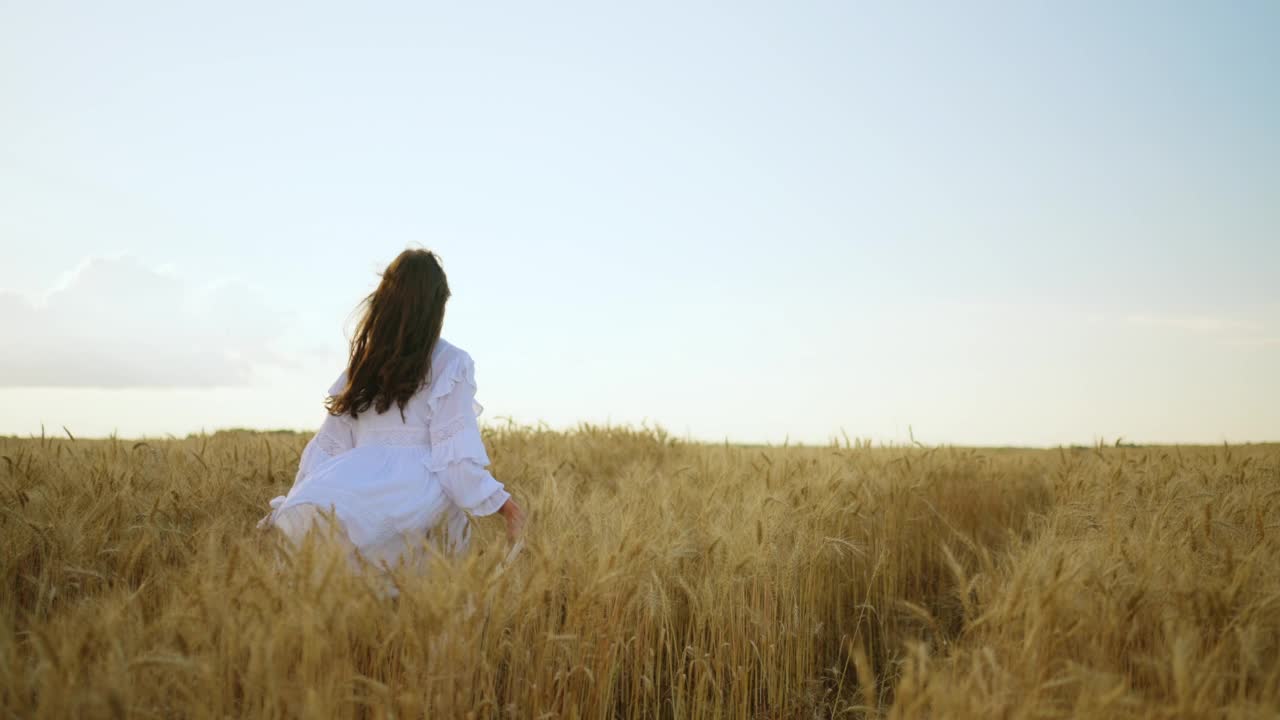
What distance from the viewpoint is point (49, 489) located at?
3547 mm

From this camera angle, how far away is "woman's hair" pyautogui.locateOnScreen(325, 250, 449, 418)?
10.4ft

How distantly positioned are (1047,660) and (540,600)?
1491 mm

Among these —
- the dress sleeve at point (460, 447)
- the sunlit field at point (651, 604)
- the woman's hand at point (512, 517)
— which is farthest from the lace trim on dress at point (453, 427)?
the sunlit field at point (651, 604)

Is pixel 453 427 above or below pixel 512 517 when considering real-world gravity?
above

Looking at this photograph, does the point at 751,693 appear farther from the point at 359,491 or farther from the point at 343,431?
the point at 343,431

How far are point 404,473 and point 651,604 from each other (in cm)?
123

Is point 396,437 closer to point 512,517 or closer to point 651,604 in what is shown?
point 512,517

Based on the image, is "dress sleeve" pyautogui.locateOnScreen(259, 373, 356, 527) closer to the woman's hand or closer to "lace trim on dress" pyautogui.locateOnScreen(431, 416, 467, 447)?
"lace trim on dress" pyautogui.locateOnScreen(431, 416, 467, 447)

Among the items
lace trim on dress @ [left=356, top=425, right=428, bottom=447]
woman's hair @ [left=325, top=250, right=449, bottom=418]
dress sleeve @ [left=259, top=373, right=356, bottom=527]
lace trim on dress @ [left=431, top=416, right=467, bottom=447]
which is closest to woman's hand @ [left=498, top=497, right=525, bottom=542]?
lace trim on dress @ [left=431, top=416, right=467, bottom=447]

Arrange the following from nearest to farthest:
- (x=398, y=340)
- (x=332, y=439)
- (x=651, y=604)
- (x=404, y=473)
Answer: (x=651, y=604), (x=404, y=473), (x=398, y=340), (x=332, y=439)

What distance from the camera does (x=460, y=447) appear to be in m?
3.17

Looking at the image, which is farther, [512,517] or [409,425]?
[409,425]

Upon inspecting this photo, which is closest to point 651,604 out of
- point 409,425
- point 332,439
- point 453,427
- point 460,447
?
point 460,447

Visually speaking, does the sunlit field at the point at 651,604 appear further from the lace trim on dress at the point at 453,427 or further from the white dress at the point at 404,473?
the lace trim on dress at the point at 453,427
